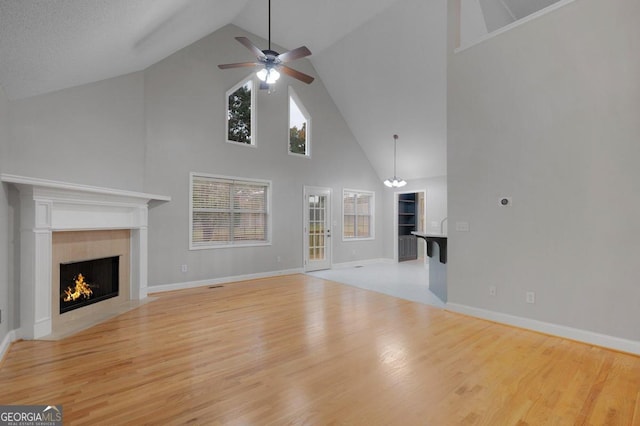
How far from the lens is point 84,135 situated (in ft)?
12.7

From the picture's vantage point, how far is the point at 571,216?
3.21m

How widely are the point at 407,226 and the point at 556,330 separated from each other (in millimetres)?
6714

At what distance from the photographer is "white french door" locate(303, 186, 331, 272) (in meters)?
7.29

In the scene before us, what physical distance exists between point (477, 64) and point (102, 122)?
16.7ft

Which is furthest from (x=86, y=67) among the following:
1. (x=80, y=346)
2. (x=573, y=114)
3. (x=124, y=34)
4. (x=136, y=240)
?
(x=573, y=114)

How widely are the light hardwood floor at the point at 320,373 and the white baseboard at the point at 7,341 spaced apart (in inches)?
3.5

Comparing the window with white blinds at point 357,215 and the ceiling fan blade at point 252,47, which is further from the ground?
the ceiling fan blade at point 252,47

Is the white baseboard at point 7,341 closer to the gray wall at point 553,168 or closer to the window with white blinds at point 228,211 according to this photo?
the window with white blinds at point 228,211

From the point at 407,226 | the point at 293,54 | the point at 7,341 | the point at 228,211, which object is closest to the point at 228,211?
the point at 228,211

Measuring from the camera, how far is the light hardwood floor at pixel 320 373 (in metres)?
1.95

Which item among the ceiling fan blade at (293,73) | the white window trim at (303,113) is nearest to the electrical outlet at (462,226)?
the ceiling fan blade at (293,73)

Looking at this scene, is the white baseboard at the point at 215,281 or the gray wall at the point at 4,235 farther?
the white baseboard at the point at 215,281

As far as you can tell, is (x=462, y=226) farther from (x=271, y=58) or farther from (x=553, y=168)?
(x=271, y=58)

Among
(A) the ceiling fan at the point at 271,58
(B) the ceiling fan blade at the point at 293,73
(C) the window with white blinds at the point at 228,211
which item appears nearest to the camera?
(A) the ceiling fan at the point at 271,58
